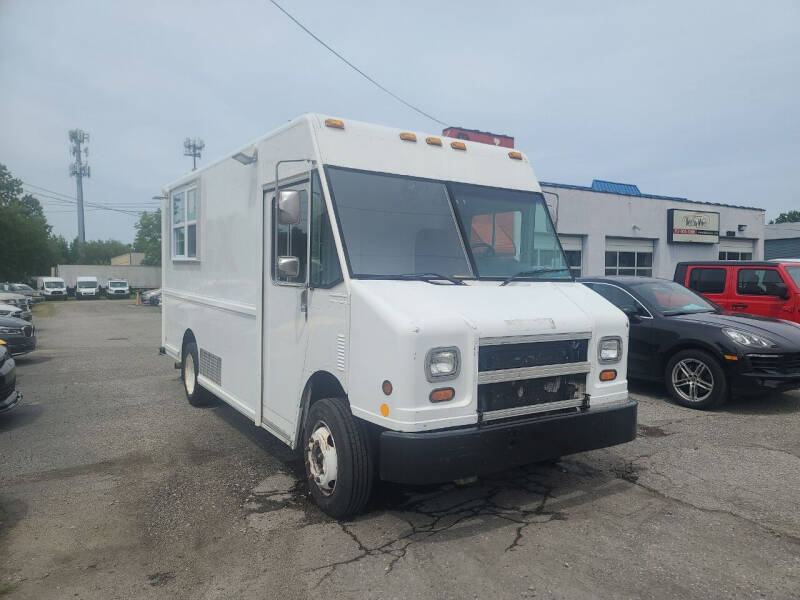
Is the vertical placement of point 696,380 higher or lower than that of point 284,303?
lower

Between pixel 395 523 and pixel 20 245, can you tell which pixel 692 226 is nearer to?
pixel 395 523

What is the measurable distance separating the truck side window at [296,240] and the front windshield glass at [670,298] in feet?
18.6

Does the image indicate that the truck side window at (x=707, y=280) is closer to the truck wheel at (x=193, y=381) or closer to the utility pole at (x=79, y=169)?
the truck wheel at (x=193, y=381)

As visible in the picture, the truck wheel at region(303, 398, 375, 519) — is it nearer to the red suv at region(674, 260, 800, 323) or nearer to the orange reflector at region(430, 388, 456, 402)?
the orange reflector at region(430, 388, 456, 402)

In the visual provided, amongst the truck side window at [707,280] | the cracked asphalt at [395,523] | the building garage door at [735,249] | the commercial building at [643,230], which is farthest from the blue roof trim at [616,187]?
the cracked asphalt at [395,523]

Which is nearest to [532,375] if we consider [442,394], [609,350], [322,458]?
[442,394]

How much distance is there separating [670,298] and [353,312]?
20.7 ft

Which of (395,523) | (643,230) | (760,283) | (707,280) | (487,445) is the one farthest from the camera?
(643,230)

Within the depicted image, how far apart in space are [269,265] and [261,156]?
1.00 meters

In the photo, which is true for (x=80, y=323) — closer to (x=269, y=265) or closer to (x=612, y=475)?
(x=269, y=265)

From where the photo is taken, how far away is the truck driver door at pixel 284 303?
14.6 ft

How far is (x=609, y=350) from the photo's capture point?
15.0 ft

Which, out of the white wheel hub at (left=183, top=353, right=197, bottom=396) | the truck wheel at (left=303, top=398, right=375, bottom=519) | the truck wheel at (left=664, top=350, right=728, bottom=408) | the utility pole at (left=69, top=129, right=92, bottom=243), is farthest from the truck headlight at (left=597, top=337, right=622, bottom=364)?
the utility pole at (left=69, top=129, right=92, bottom=243)

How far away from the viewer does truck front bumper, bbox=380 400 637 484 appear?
3.65m
